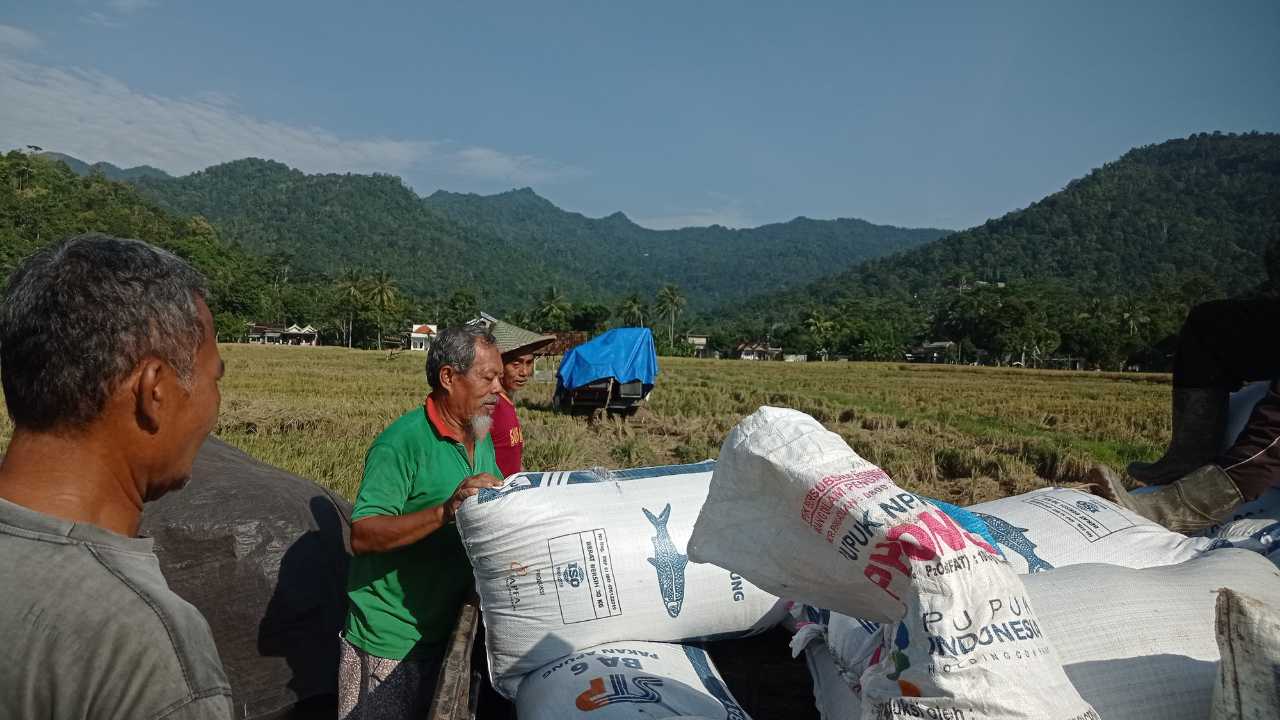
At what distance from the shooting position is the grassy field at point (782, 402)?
7633mm

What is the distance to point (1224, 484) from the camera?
8.08 ft

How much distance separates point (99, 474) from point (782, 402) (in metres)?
16.1

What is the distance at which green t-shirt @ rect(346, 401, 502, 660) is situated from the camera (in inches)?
85.6

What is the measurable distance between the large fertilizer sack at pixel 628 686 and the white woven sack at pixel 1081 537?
1042mm

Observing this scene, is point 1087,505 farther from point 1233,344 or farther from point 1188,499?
point 1233,344

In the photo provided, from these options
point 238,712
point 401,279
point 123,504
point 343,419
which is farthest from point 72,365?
point 401,279

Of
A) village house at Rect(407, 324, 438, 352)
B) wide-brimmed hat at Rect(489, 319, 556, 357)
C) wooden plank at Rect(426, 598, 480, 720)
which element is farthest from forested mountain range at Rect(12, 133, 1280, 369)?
wooden plank at Rect(426, 598, 480, 720)

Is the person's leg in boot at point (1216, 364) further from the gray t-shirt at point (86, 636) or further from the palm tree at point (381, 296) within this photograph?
the palm tree at point (381, 296)

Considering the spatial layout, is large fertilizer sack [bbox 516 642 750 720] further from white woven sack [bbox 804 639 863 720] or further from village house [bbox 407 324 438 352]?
village house [bbox 407 324 438 352]

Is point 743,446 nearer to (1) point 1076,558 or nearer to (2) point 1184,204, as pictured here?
(1) point 1076,558

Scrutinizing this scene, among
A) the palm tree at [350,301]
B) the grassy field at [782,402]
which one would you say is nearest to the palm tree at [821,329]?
the palm tree at [350,301]

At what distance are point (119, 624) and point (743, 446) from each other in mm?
993

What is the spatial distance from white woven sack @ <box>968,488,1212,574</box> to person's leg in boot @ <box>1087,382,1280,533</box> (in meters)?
0.14

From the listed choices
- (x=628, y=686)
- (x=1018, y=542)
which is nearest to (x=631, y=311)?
(x=1018, y=542)
